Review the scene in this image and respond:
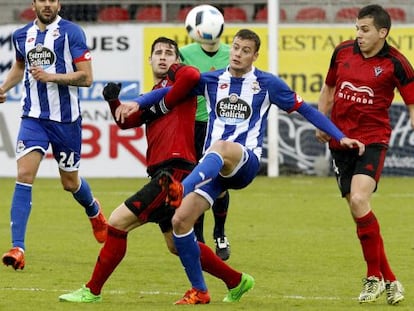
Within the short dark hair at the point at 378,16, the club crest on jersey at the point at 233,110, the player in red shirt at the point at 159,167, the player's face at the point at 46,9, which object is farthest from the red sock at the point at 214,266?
the player's face at the point at 46,9

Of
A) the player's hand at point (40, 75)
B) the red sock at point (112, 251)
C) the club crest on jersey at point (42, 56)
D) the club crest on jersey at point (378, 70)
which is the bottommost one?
the red sock at point (112, 251)

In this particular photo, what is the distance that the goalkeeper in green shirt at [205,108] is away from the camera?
35.5ft

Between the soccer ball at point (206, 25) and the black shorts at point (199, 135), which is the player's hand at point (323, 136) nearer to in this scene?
the black shorts at point (199, 135)

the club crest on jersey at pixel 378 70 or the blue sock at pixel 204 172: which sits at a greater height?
the club crest on jersey at pixel 378 70

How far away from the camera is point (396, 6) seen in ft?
64.4

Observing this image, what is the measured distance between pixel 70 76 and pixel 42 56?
332 mm

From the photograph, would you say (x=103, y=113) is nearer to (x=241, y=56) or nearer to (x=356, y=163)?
(x=356, y=163)

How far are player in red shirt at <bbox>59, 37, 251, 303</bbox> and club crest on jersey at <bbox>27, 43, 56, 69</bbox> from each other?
78.4 inches

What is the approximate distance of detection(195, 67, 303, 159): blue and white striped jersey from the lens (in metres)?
8.31

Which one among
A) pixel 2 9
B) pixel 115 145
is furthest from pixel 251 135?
pixel 2 9

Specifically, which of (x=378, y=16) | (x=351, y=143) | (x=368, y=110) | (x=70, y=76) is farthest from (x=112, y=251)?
(x=70, y=76)

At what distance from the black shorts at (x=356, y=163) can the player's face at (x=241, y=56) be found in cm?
99

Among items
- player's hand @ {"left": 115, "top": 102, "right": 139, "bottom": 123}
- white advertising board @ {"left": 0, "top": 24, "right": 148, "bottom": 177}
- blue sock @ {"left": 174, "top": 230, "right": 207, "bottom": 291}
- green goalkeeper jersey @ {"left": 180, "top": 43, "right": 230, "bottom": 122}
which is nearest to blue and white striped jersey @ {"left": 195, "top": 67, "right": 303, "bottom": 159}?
player's hand @ {"left": 115, "top": 102, "right": 139, "bottom": 123}

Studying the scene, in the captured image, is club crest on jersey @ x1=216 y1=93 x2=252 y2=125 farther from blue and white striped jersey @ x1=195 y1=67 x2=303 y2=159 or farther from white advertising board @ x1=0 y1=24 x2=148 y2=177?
white advertising board @ x1=0 y1=24 x2=148 y2=177
